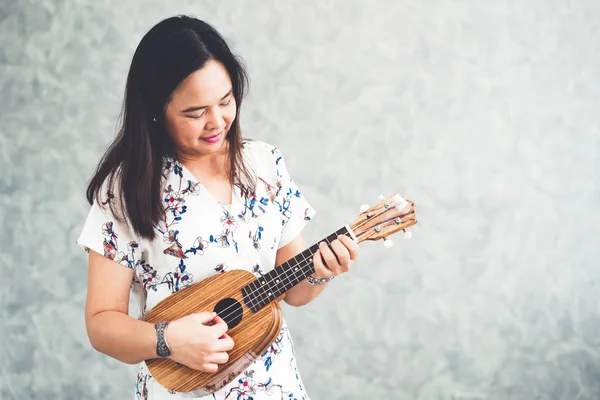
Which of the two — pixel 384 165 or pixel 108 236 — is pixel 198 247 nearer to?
pixel 108 236

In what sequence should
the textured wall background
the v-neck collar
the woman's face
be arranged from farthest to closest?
the textured wall background < the v-neck collar < the woman's face

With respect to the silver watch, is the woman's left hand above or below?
above

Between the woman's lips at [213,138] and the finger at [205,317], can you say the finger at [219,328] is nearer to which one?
the finger at [205,317]

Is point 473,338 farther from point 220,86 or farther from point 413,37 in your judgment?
point 220,86

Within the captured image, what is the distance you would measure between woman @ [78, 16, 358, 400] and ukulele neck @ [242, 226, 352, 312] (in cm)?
3

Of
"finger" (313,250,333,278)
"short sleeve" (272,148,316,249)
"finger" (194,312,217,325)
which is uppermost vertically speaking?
"short sleeve" (272,148,316,249)

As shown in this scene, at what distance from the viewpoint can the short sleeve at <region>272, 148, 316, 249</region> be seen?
146cm

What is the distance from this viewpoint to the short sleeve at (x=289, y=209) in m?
1.46

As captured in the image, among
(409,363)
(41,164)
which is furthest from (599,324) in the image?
(41,164)

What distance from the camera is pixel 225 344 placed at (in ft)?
4.35

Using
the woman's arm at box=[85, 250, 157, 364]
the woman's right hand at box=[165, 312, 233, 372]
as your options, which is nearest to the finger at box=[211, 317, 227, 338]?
Result: the woman's right hand at box=[165, 312, 233, 372]

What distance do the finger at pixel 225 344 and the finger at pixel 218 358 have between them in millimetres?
A: 11

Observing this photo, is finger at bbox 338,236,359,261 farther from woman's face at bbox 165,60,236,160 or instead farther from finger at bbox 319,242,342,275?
woman's face at bbox 165,60,236,160

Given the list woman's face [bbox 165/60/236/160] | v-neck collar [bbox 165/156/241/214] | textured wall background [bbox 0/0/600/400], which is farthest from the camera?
textured wall background [bbox 0/0/600/400]
